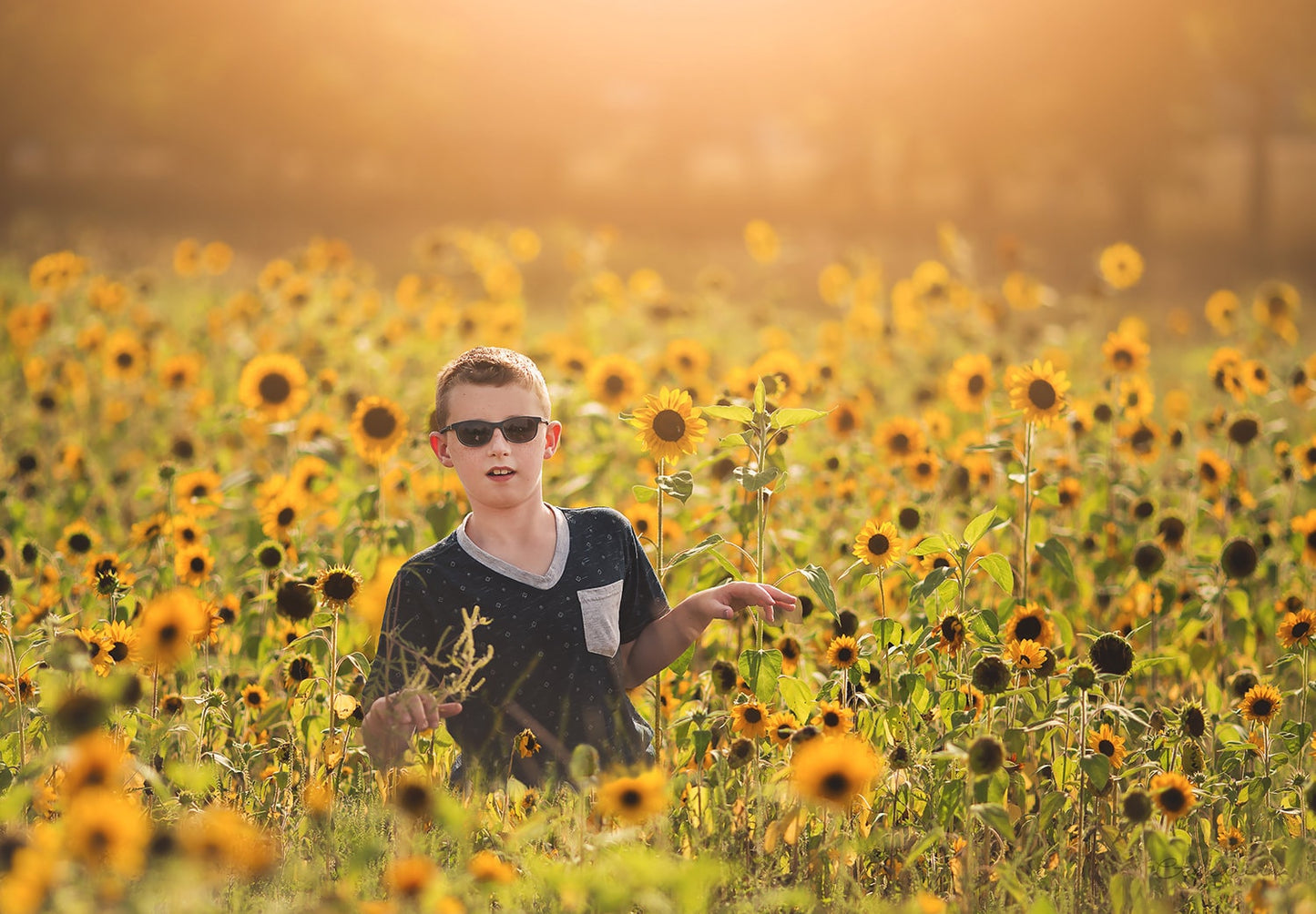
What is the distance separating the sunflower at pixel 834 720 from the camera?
96.7 inches

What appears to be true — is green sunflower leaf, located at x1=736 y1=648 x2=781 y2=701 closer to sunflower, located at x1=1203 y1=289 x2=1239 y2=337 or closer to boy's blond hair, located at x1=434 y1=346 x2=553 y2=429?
boy's blond hair, located at x1=434 y1=346 x2=553 y2=429

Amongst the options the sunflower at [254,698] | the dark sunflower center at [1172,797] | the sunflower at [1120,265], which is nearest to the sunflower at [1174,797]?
the dark sunflower center at [1172,797]

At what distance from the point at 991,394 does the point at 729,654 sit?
2280 mm

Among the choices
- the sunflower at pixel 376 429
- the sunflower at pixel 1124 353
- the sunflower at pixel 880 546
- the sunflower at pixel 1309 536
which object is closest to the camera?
the sunflower at pixel 880 546

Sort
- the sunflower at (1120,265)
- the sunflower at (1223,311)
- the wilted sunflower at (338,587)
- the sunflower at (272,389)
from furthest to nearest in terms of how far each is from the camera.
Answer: the sunflower at (1120,265), the sunflower at (1223,311), the sunflower at (272,389), the wilted sunflower at (338,587)

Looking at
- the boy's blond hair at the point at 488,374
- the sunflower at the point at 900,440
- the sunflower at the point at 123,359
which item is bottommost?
the sunflower at the point at 900,440

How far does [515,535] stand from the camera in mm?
2754

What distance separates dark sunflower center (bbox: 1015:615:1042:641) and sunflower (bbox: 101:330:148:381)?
450 cm

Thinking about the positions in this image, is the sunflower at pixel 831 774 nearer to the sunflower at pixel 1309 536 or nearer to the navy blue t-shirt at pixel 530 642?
the navy blue t-shirt at pixel 530 642

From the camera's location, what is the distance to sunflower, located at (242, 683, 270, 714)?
2.97 meters

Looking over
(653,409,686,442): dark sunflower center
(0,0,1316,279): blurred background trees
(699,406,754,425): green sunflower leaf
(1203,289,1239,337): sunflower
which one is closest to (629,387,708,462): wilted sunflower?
(653,409,686,442): dark sunflower center

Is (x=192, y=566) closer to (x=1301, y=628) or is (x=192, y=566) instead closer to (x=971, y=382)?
(x=1301, y=628)

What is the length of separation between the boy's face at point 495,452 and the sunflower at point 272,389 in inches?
75.5

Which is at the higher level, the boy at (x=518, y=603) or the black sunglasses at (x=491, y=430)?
the black sunglasses at (x=491, y=430)
